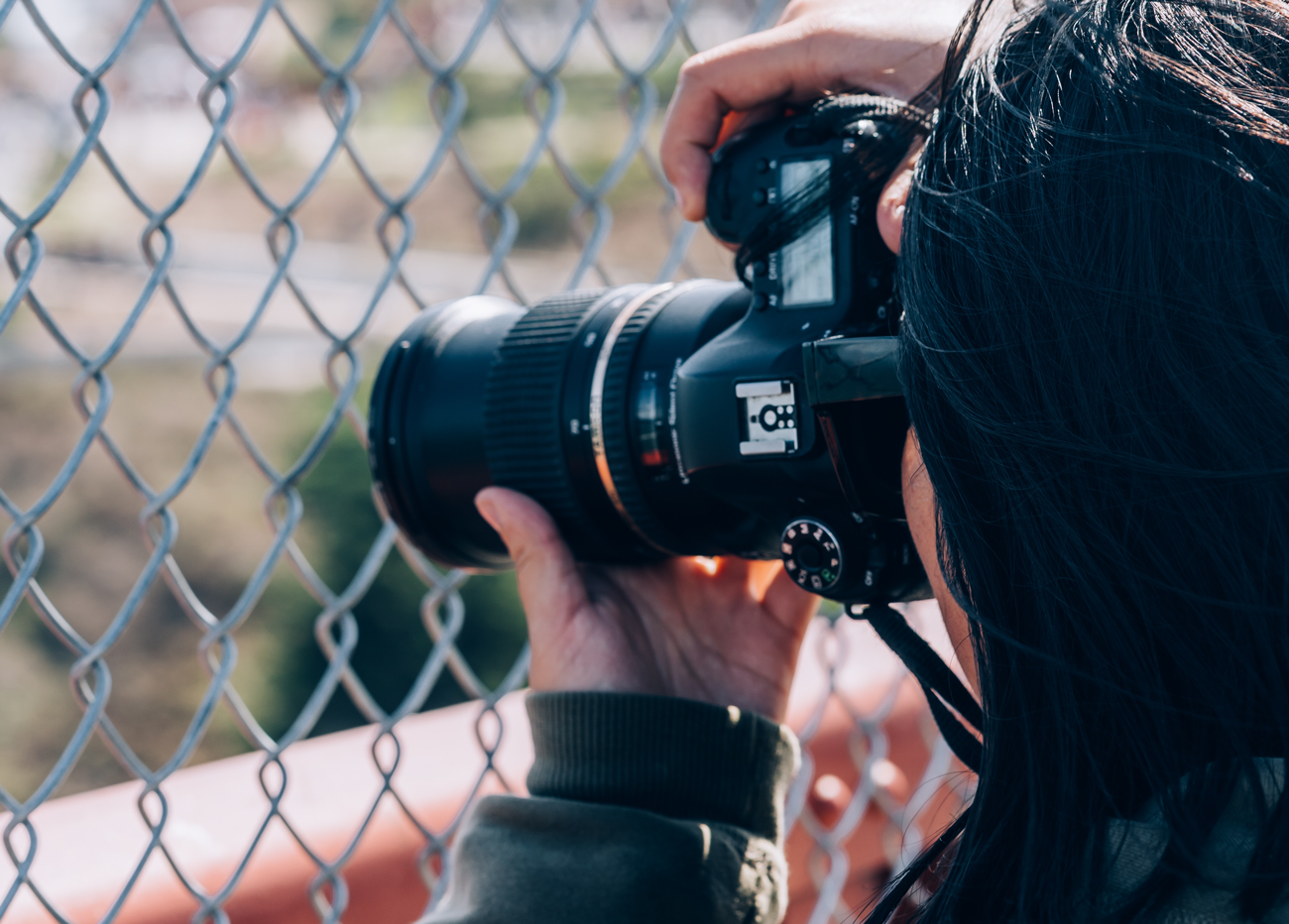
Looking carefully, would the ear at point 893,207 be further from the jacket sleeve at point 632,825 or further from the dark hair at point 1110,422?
the jacket sleeve at point 632,825

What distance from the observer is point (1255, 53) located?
0.59m

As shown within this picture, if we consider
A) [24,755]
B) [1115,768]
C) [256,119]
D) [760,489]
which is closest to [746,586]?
[760,489]

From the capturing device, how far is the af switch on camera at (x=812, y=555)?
827 mm

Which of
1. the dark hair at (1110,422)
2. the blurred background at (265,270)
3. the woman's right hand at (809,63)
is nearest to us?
the dark hair at (1110,422)

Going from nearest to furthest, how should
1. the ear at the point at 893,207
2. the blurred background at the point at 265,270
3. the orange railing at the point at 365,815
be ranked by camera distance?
the ear at the point at 893,207, the orange railing at the point at 365,815, the blurred background at the point at 265,270

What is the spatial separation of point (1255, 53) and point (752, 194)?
0.38 meters

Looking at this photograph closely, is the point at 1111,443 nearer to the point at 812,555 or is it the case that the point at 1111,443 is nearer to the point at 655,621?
the point at 812,555

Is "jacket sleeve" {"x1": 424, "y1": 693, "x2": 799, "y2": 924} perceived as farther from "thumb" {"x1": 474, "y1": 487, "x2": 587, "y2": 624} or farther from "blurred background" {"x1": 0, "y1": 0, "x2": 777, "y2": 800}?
"blurred background" {"x1": 0, "y1": 0, "x2": 777, "y2": 800}

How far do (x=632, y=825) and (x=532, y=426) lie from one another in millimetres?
323

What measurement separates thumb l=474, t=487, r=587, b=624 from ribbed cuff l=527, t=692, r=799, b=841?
0.24 feet

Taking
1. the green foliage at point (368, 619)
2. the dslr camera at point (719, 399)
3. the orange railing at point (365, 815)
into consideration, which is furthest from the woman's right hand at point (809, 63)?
the green foliage at point (368, 619)

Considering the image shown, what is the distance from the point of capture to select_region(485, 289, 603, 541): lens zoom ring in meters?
0.96

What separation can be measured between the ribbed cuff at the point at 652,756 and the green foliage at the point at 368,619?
3.98 metres

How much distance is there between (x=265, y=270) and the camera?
1275 cm
